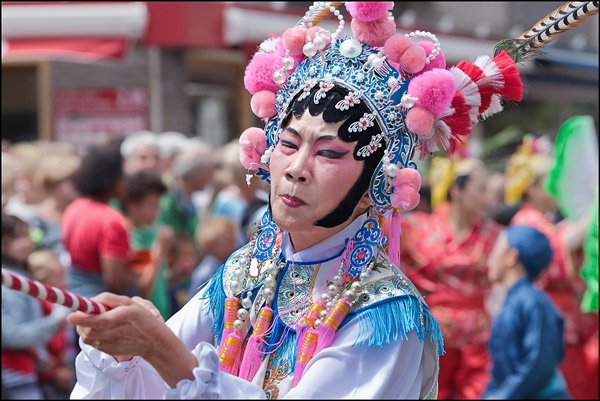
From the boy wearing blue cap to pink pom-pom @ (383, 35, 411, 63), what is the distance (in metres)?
3.21

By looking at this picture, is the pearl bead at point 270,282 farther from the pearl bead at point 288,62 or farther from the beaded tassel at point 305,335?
the pearl bead at point 288,62

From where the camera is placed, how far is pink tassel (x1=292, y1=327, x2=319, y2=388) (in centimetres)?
226

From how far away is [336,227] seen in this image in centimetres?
240

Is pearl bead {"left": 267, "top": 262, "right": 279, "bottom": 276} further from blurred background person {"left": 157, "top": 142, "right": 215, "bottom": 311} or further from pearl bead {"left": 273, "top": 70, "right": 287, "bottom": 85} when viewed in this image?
blurred background person {"left": 157, "top": 142, "right": 215, "bottom": 311}

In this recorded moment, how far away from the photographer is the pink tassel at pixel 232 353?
2371 millimetres

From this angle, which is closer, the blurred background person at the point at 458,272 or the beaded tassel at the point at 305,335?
the beaded tassel at the point at 305,335

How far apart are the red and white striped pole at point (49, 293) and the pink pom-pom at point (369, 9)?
0.96 meters

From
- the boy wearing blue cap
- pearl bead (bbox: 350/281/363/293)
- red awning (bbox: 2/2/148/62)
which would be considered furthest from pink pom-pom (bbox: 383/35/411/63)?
red awning (bbox: 2/2/148/62)

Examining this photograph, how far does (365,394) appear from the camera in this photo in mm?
2117

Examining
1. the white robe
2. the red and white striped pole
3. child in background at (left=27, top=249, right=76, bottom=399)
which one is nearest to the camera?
the red and white striped pole

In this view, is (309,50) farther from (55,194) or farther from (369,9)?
(55,194)

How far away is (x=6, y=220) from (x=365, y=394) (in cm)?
290

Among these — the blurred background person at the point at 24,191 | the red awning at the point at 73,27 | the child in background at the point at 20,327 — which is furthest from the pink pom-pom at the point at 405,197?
the red awning at the point at 73,27

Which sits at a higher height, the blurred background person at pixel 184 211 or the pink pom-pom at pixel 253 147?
the pink pom-pom at pixel 253 147
